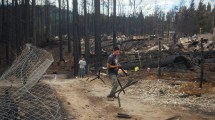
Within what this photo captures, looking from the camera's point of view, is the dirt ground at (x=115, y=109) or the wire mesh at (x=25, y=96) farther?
the dirt ground at (x=115, y=109)

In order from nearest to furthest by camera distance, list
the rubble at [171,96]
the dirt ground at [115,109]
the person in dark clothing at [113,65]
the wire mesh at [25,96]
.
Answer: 1. the wire mesh at [25,96]
2. the dirt ground at [115,109]
3. the rubble at [171,96]
4. the person in dark clothing at [113,65]

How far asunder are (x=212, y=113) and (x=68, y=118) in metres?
4.37

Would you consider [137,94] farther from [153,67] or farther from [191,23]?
[191,23]

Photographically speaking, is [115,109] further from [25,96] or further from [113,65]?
[25,96]

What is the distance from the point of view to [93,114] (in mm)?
10125

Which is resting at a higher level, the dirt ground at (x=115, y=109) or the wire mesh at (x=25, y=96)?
the wire mesh at (x=25, y=96)

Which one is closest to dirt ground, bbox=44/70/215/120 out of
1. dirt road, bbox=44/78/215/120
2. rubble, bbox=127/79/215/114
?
dirt road, bbox=44/78/215/120

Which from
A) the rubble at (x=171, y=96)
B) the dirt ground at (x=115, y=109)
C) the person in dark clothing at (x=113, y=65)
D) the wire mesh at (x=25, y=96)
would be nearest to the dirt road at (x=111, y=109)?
the dirt ground at (x=115, y=109)

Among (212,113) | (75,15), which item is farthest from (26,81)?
(75,15)

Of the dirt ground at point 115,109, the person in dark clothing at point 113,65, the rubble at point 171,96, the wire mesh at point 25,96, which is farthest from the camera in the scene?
the person in dark clothing at point 113,65

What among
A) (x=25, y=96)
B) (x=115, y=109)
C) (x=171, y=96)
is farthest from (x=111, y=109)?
(x=25, y=96)

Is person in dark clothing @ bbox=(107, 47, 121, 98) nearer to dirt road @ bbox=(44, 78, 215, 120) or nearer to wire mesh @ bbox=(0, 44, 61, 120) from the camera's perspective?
dirt road @ bbox=(44, 78, 215, 120)

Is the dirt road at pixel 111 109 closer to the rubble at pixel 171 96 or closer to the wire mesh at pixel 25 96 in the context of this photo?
the rubble at pixel 171 96

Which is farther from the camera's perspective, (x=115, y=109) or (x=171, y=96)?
(x=171, y=96)
